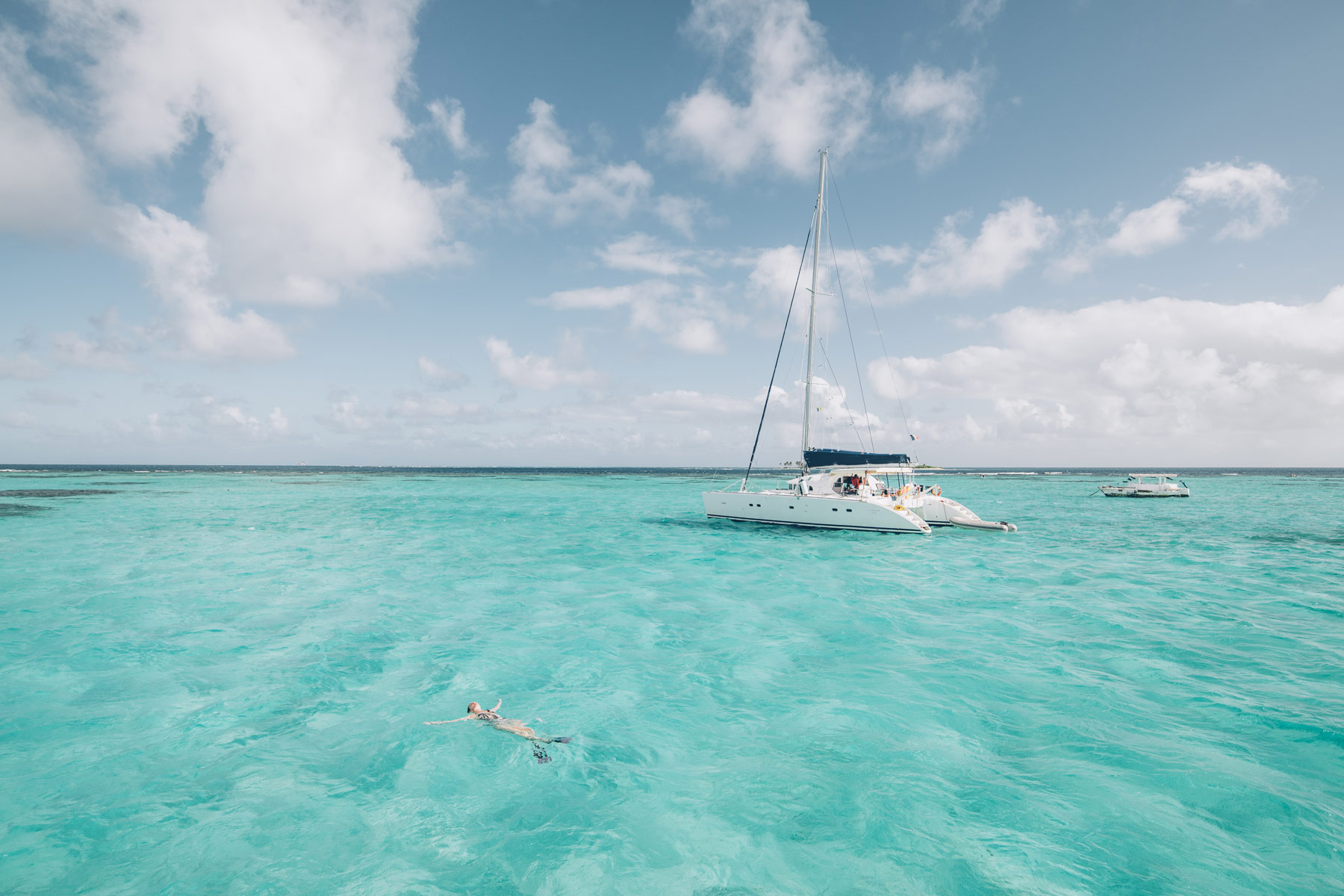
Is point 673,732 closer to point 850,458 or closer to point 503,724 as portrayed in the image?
point 503,724

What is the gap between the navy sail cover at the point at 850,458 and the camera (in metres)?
26.1

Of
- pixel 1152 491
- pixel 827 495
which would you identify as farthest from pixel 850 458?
pixel 1152 491

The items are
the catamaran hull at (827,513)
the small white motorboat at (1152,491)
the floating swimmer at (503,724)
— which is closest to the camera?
the floating swimmer at (503,724)

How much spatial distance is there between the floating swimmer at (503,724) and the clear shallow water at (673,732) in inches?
9.6

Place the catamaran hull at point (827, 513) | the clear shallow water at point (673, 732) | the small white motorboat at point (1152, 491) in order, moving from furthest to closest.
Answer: the small white motorboat at point (1152, 491)
the catamaran hull at point (827, 513)
the clear shallow water at point (673, 732)

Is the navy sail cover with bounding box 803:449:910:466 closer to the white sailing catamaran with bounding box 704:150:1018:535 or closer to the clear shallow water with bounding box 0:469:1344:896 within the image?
the white sailing catamaran with bounding box 704:150:1018:535

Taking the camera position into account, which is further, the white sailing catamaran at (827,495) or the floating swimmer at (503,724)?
the white sailing catamaran at (827,495)

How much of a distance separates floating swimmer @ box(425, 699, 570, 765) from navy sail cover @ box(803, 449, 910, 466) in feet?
69.2

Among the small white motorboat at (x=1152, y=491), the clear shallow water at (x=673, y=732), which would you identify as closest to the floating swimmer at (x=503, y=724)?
the clear shallow water at (x=673, y=732)

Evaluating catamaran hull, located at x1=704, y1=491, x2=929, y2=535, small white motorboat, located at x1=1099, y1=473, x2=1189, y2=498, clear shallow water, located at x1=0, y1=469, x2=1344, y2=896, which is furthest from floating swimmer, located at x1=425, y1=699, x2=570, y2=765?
small white motorboat, located at x1=1099, y1=473, x2=1189, y2=498

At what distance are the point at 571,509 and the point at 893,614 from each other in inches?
1268

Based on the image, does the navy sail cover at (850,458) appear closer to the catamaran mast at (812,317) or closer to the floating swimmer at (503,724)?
the catamaran mast at (812,317)

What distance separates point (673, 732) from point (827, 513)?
65.0 feet

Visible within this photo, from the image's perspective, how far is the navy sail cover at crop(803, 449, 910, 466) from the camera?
85.5ft
